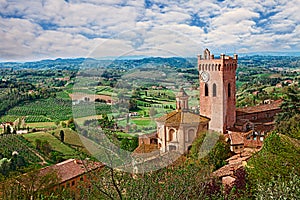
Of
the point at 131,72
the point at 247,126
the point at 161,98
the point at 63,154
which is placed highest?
the point at 131,72

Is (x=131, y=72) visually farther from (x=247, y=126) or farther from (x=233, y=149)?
(x=247, y=126)

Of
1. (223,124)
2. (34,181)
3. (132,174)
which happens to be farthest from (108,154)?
(223,124)

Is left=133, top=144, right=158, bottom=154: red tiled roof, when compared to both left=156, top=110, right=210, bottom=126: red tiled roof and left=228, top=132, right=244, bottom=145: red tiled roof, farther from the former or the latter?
left=228, top=132, right=244, bottom=145: red tiled roof

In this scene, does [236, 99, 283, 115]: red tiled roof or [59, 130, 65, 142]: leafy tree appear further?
[59, 130, 65, 142]: leafy tree

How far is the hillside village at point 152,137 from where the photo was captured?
295 inches

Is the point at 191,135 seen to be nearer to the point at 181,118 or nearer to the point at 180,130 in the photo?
the point at 180,130

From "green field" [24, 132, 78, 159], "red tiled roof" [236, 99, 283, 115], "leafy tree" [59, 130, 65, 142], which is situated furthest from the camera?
"leafy tree" [59, 130, 65, 142]

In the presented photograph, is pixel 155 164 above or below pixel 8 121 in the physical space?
above

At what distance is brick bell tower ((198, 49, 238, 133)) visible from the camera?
23.8 meters

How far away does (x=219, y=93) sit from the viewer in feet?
82.9

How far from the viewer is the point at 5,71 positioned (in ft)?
159

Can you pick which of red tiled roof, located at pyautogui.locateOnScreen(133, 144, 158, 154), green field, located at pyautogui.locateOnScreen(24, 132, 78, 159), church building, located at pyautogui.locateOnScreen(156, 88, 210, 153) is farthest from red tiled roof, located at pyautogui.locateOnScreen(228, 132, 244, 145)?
green field, located at pyautogui.locateOnScreen(24, 132, 78, 159)

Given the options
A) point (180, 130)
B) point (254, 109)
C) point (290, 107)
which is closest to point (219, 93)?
point (290, 107)

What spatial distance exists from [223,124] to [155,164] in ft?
56.1
